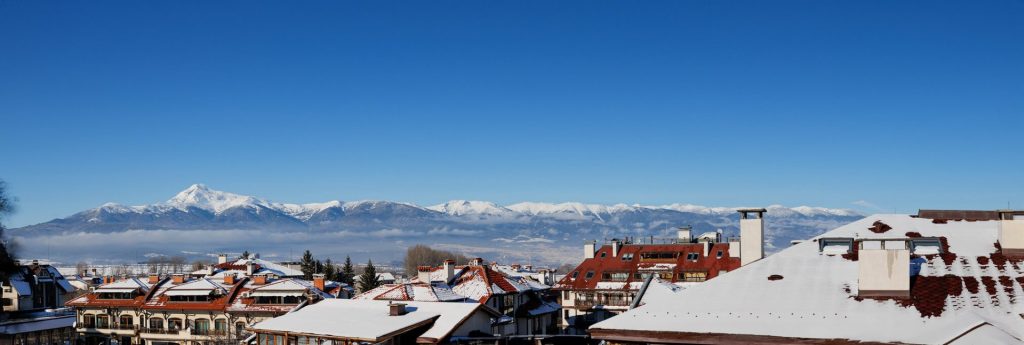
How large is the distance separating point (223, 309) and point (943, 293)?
51104mm

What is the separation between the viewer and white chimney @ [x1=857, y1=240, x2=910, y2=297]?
2053 centimetres

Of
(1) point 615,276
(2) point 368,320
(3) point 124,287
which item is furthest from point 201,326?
(1) point 615,276

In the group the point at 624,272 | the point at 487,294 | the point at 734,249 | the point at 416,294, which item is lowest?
the point at 624,272

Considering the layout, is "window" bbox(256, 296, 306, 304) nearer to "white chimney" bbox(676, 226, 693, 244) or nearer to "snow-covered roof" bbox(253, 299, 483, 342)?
"snow-covered roof" bbox(253, 299, 483, 342)

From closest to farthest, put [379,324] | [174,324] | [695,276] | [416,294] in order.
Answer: [379,324]
[416,294]
[174,324]
[695,276]

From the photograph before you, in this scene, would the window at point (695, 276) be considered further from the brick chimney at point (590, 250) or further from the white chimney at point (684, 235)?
the white chimney at point (684, 235)

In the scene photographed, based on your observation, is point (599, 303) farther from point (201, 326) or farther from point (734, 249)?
point (201, 326)

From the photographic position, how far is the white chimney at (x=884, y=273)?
2053 centimetres

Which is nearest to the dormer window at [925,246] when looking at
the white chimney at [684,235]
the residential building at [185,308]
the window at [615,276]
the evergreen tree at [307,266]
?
the residential building at [185,308]

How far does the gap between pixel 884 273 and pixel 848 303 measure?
1146mm

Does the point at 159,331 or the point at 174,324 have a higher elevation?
the point at 174,324

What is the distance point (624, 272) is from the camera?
76.6 metres

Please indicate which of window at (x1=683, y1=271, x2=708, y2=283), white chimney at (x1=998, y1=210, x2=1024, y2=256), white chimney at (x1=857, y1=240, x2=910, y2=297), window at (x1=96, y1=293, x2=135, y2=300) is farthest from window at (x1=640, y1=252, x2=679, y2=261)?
white chimney at (x1=857, y1=240, x2=910, y2=297)

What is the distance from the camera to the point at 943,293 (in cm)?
2061
